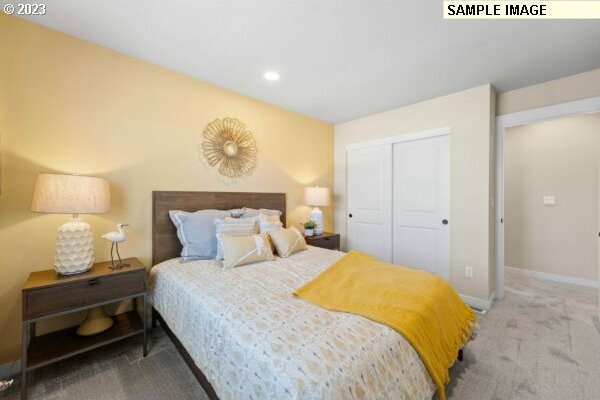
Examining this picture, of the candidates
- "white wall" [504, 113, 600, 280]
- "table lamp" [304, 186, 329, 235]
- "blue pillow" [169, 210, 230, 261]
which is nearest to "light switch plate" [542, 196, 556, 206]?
"white wall" [504, 113, 600, 280]

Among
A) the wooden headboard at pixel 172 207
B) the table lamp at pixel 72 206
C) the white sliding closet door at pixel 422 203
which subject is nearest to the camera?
the table lamp at pixel 72 206

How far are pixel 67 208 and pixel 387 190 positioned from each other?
3334 mm

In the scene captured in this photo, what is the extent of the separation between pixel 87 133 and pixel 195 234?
1.15 m

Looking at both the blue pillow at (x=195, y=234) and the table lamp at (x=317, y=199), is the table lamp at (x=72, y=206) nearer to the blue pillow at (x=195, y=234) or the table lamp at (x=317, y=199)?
the blue pillow at (x=195, y=234)

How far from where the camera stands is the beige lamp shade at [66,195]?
1522 mm

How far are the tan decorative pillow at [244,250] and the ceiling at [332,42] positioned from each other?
1.59m

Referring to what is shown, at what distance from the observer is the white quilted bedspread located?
87 cm

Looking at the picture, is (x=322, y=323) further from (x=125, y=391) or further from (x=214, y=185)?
(x=214, y=185)

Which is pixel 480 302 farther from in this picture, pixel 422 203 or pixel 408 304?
pixel 408 304

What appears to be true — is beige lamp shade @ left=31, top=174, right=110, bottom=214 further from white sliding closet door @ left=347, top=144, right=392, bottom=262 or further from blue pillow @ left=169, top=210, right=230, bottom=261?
white sliding closet door @ left=347, top=144, right=392, bottom=262

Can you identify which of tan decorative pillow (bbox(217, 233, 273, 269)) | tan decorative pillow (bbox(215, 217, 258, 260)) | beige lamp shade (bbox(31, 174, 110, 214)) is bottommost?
tan decorative pillow (bbox(217, 233, 273, 269))

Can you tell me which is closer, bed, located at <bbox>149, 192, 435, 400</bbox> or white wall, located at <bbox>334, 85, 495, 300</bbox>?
bed, located at <bbox>149, 192, 435, 400</bbox>

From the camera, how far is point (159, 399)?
4.78 feet

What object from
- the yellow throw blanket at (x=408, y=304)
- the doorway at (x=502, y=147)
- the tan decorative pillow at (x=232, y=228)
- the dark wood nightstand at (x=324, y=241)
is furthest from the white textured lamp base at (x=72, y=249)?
the doorway at (x=502, y=147)
